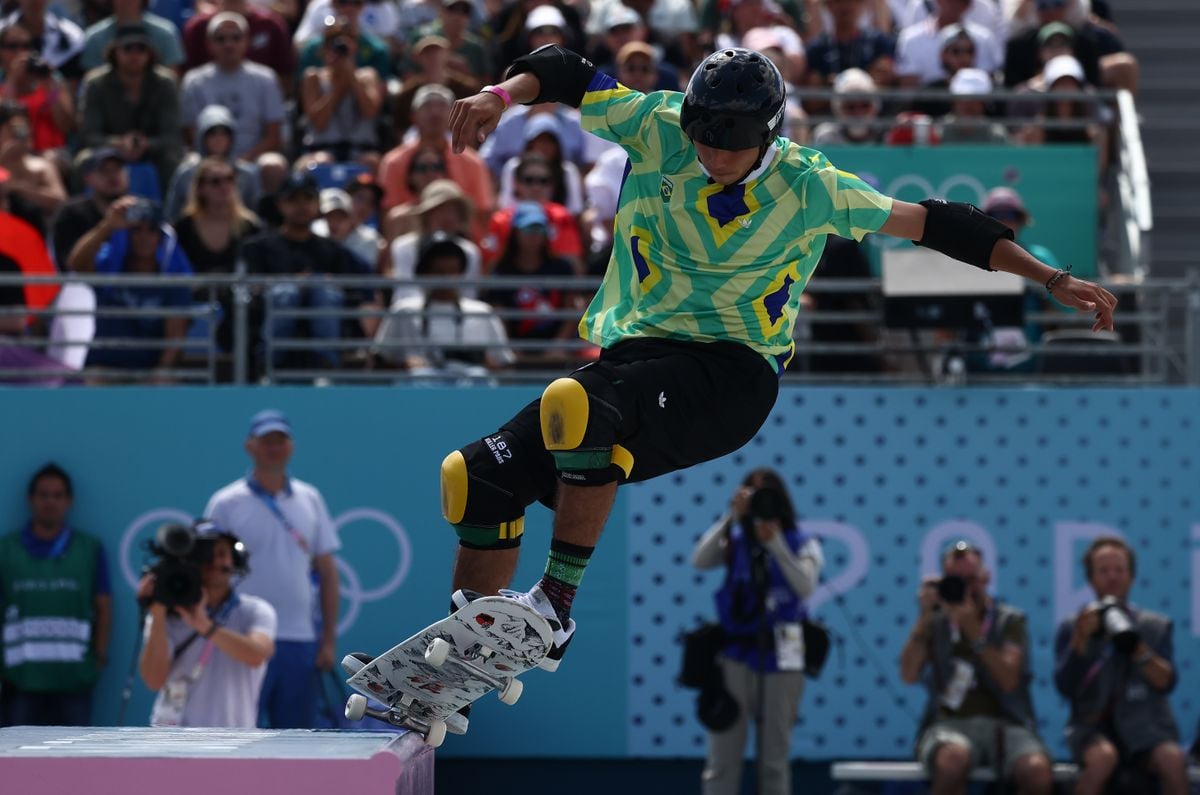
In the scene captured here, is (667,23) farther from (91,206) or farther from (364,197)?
(91,206)

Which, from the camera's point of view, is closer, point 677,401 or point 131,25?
point 677,401

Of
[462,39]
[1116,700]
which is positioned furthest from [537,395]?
[462,39]

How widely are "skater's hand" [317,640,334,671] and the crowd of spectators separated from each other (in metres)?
1.74

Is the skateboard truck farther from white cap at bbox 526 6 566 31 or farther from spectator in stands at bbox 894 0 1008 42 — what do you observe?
spectator in stands at bbox 894 0 1008 42

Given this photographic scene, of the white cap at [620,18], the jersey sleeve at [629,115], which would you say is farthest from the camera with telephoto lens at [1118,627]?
the white cap at [620,18]

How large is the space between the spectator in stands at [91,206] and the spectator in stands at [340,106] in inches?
64.2

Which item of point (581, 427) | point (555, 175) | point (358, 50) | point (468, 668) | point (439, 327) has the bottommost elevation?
point (468, 668)

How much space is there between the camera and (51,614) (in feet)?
38.1

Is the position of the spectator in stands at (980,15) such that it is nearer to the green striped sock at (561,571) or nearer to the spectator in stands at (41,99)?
the spectator in stands at (41,99)

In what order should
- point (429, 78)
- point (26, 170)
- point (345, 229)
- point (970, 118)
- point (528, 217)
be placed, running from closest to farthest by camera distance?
point (528, 217)
point (345, 229)
point (26, 170)
point (970, 118)
point (429, 78)

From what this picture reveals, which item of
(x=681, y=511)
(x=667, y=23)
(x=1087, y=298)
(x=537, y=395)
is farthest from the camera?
(x=667, y=23)

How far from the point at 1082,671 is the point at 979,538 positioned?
146 cm

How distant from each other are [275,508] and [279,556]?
0.90 feet

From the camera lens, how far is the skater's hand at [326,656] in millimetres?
11250
